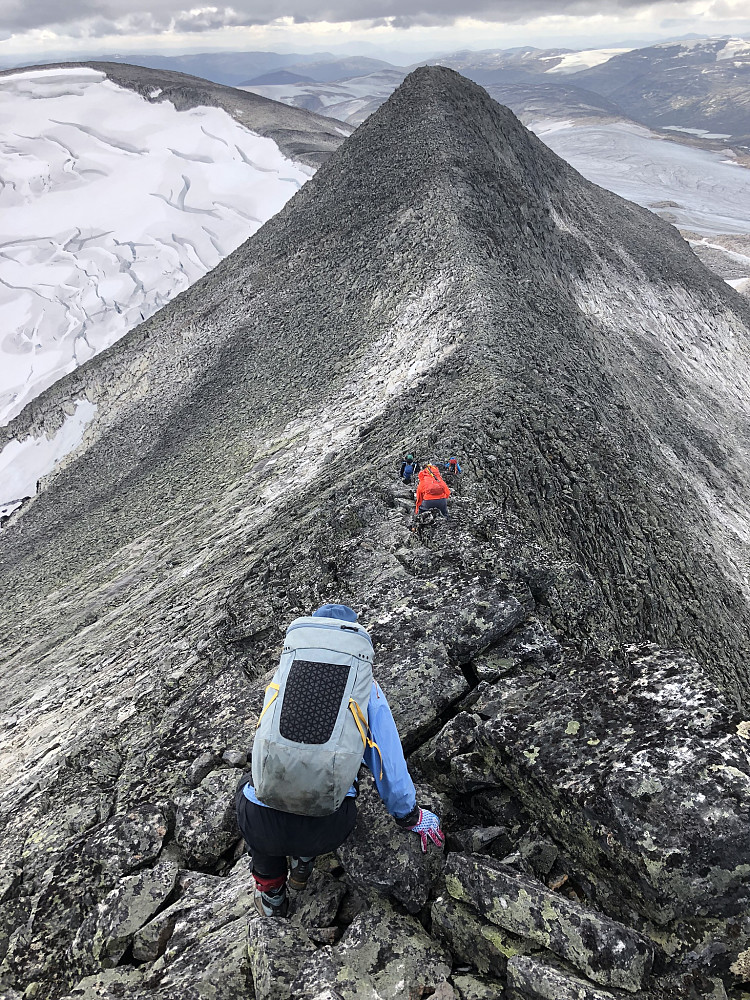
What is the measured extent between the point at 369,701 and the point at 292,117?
469 feet

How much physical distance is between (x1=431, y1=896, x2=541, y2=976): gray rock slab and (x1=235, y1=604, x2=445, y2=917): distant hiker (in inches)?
26.1

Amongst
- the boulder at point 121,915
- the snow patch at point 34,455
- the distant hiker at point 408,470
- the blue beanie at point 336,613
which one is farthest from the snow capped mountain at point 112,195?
the blue beanie at point 336,613

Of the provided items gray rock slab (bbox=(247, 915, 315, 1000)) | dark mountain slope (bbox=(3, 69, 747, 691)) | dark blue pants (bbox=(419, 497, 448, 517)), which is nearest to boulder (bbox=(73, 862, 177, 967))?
gray rock slab (bbox=(247, 915, 315, 1000))

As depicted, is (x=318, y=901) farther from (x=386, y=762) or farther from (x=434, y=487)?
(x=434, y=487)

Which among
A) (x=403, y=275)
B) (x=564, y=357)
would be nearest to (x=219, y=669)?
(x=564, y=357)

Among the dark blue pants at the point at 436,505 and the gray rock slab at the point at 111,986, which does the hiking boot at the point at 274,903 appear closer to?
the gray rock slab at the point at 111,986

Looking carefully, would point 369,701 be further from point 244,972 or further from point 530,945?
point 244,972

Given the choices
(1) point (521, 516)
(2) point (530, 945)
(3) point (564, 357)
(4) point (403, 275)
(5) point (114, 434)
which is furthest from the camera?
(5) point (114, 434)

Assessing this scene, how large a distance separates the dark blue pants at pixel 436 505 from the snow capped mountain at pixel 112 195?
86.0m

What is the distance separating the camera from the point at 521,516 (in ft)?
50.6

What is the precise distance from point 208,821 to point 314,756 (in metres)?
3.84

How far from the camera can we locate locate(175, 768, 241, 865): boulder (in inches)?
313

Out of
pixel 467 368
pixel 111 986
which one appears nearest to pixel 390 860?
pixel 111 986

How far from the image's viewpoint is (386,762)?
603cm
